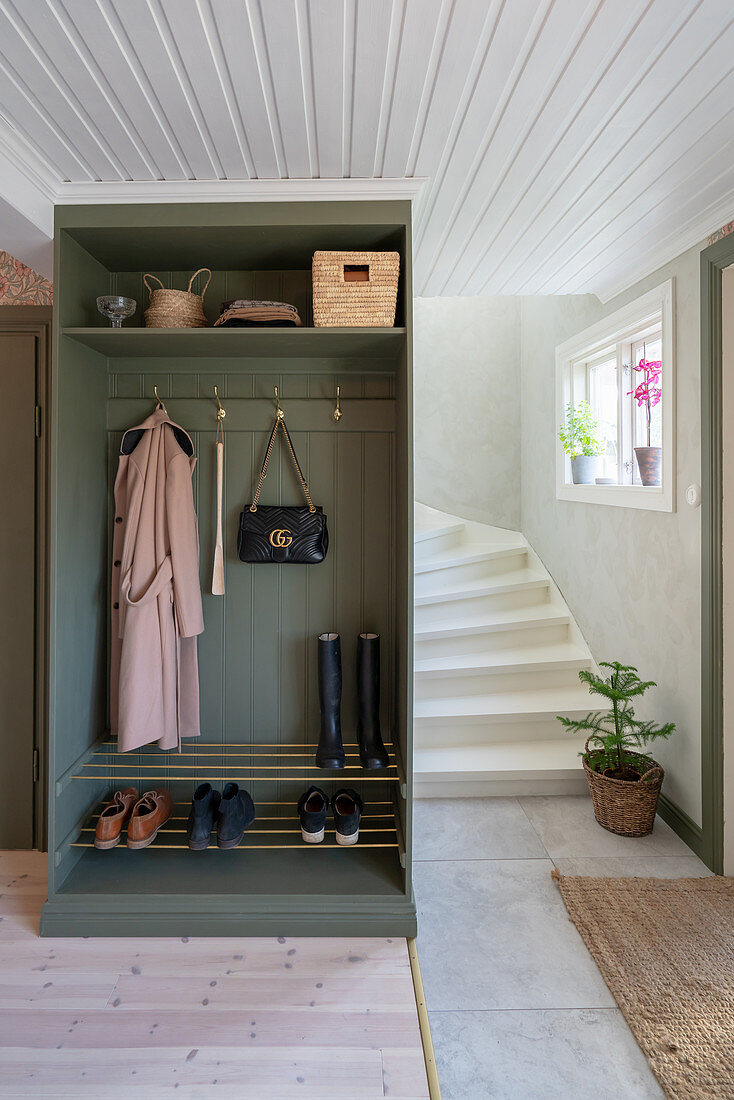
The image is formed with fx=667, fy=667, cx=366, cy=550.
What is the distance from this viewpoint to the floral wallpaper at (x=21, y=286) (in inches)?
102

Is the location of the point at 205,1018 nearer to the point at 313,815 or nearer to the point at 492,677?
the point at 313,815

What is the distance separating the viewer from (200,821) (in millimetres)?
2303

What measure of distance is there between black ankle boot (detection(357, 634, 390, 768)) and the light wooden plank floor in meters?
0.65

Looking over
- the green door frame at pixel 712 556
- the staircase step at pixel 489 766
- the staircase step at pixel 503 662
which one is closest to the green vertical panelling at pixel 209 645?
the staircase step at pixel 489 766

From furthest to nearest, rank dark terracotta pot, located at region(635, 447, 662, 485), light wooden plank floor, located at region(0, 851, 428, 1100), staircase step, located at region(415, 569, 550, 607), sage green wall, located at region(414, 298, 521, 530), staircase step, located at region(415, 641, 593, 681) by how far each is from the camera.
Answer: sage green wall, located at region(414, 298, 521, 530) → staircase step, located at region(415, 569, 550, 607) → staircase step, located at region(415, 641, 593, 681) → dark terracotta pot, located at region(635, 447, 662, 485) → light wooden plank floor, located at region(0, 851, 428, 1100)

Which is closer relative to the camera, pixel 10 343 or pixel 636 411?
pixel 10 343

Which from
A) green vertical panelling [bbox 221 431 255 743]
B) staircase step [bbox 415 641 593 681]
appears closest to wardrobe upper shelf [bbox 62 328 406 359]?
green vertical panelling [bbox 221 431 255 743]

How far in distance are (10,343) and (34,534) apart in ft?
2.43

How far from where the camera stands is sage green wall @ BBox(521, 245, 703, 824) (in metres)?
2.70

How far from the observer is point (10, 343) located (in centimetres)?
257

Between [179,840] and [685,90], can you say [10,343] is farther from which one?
[685,90]

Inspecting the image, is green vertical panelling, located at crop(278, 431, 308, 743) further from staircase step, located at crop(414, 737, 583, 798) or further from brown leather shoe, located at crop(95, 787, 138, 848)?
staircase step, located at crop(414, 737, 583, 798)

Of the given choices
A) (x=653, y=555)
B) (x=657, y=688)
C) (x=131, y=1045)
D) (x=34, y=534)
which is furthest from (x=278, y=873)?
(x=653, y=555)

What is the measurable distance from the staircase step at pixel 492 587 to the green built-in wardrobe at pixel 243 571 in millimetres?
1479
